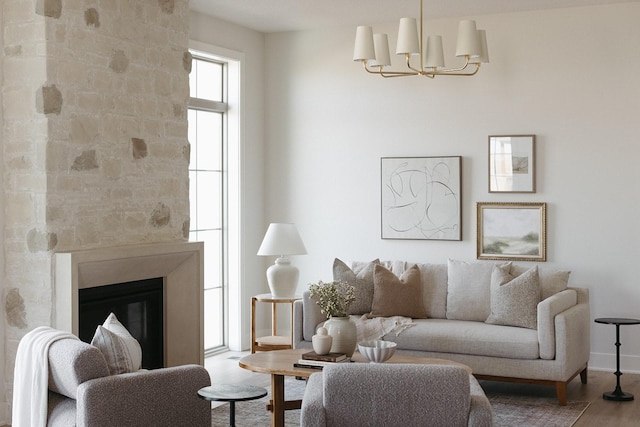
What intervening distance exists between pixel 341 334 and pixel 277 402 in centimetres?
56

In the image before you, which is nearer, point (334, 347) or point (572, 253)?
point (334, 347)

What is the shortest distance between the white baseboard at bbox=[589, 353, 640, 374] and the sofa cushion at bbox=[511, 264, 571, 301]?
2.86 feet

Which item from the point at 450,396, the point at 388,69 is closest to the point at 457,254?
the point at 388,69

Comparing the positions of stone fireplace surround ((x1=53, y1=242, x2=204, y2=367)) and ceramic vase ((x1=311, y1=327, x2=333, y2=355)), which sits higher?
stone fireplace surround ((x1=53, y1=242, x2=204, y2=367))

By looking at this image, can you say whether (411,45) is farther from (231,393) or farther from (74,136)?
(231,393)

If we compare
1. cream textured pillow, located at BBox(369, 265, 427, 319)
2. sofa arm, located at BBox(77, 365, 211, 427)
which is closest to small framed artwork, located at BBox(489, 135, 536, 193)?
cream textured pillow, located at BBox(369, 265, 427, 319)

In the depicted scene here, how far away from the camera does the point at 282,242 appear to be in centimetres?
700

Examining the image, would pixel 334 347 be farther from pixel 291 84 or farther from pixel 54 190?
pixel 291 84

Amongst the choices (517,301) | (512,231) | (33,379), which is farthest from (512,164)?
(33,379)

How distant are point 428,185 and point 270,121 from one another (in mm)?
1763

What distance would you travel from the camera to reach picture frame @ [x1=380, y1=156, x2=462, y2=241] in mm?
7418

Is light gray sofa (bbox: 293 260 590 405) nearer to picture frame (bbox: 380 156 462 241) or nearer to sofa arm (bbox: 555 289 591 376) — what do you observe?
sofa arm (bbox: 555 289 591 376)

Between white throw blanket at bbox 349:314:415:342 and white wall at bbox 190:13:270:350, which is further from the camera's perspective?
white wall at bbox 190:13:270:350

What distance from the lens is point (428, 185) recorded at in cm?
751
